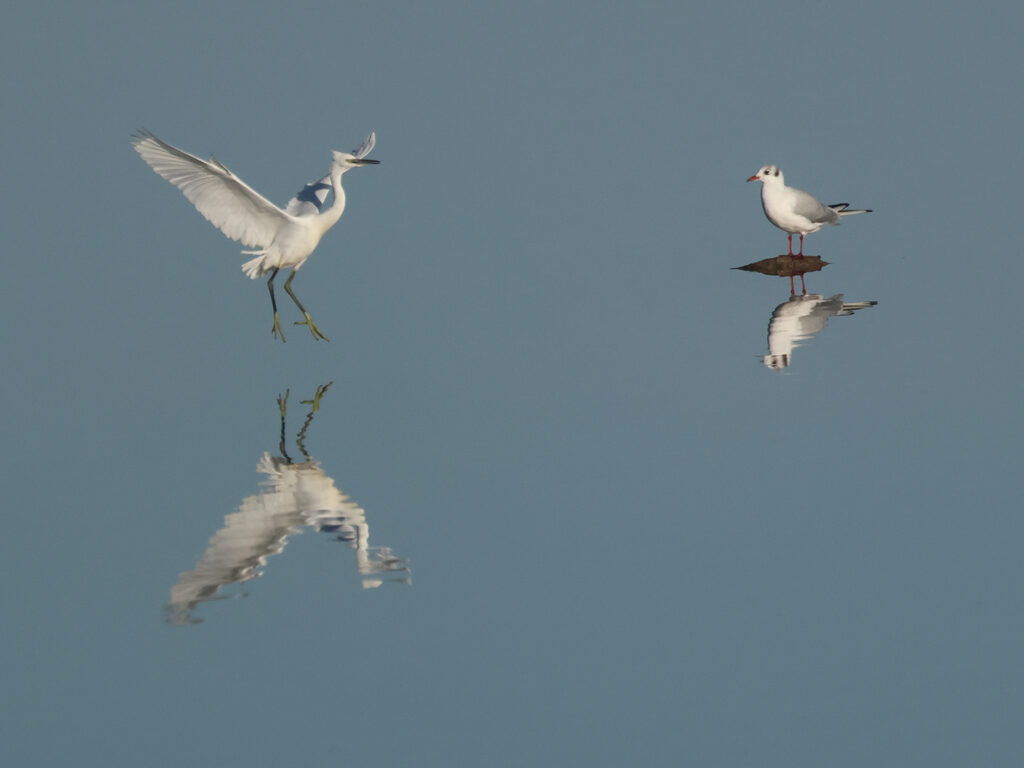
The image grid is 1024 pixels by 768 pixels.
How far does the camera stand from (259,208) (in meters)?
13.0

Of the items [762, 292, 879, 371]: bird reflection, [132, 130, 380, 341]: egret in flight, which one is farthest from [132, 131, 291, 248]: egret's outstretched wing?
[762, 292, 879, 371]: bird reflection

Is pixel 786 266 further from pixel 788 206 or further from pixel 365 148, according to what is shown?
pixel 365 148

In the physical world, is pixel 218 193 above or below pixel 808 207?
below

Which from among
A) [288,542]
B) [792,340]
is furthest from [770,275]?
[288,542]

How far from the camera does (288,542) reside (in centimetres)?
865

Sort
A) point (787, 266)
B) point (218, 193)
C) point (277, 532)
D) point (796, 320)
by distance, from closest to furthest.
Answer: point (277, 532) < point (218, 193) < point (796, 320) < point (787, 266)

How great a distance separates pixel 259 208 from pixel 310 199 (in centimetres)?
87

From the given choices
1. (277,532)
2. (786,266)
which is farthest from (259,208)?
(786,266)

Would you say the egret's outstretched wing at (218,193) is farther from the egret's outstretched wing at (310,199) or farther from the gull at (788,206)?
the gull at (788,206)

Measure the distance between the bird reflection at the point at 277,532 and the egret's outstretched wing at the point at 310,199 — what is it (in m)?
3.84

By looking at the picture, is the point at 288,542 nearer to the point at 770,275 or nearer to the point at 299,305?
the point at 299,305

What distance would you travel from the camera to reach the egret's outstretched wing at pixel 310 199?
13578 millimetres

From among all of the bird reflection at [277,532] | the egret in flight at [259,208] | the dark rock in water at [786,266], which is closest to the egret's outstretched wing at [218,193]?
the egret in flight at [259,208]

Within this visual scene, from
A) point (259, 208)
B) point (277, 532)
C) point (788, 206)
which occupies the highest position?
point (788, 206)
